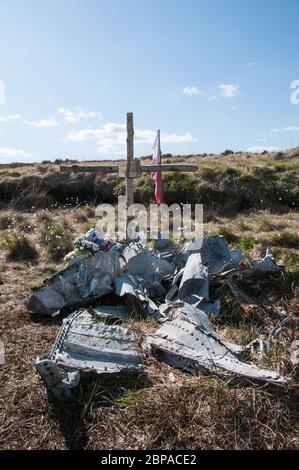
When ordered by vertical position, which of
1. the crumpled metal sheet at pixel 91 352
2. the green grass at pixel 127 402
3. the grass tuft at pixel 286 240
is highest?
the grass tuft at pixel 286 240

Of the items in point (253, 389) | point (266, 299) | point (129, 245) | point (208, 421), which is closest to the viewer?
point (208, 421)

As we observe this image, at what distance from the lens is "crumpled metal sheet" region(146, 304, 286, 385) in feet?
10.5

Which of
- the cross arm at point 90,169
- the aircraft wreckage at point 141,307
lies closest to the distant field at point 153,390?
Answer: the aircraft wreckage at point 141,307

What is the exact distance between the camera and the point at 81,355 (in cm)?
355

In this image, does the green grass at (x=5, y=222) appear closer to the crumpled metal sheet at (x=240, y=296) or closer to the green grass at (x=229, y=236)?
the green grass at (x=229, y=236)

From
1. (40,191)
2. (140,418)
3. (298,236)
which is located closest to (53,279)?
(140,418)

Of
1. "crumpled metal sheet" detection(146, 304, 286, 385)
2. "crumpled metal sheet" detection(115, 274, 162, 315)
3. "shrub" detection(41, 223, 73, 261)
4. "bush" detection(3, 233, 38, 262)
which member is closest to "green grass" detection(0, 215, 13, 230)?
"shrub" detection(41, 223, 73, 261)

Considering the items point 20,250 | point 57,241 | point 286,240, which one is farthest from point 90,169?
point 286,240

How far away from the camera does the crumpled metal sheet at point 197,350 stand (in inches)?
126

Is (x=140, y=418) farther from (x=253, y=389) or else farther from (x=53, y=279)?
(x=53, y=279)

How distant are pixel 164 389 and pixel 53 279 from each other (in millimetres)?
2396

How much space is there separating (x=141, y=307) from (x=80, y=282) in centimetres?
90

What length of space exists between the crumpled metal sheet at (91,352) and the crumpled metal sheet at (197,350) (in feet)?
0.77

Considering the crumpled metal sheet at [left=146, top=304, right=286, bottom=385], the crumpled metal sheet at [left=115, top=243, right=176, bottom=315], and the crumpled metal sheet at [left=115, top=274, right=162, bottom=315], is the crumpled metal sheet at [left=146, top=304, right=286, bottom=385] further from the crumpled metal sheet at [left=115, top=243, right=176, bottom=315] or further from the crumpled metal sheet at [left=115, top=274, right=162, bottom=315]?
the crumpled metal sheet at [left=115, top=243, right=176, bottom=315]
